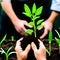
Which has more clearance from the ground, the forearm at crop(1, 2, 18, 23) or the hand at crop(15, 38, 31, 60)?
the forearm at crop(1, 2, 18, 23)

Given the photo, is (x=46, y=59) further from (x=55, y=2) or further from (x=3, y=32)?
(x=3, y=32)

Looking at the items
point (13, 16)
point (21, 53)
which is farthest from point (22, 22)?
point (21, 53)

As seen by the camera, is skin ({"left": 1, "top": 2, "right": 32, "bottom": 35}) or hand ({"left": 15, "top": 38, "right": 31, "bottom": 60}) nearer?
hand ({"left": 15, "top": 38, "right": 31, "bottom": 60})

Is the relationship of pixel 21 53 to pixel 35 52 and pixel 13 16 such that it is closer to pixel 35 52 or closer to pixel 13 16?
pixel 35 52

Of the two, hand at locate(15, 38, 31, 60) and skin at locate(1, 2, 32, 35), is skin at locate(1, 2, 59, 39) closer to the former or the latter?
skin at locate(1, 2, 32, 35)

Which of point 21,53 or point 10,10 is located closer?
point 21,53

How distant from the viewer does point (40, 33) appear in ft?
A: 4.56

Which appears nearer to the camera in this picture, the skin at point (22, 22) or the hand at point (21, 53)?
the hand at point (21, 53)

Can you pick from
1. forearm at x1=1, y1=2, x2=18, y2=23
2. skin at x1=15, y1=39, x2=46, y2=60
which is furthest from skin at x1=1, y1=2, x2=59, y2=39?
skin at x1=15, y1=39, x2=46, y2=60

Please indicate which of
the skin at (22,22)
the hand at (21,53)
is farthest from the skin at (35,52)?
the skin at (22,22)

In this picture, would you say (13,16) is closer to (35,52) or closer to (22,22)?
(22,22)

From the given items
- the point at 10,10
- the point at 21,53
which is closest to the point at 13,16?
the point at 10,10

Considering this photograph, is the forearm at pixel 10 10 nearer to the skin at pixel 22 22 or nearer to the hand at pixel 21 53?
the skin at pixel 22 22

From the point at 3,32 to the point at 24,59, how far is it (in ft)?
1.88
